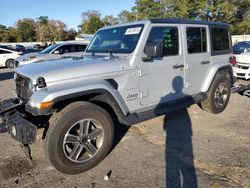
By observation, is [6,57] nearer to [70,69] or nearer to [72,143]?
[70,69]

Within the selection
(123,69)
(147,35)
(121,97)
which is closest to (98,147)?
(121,97)

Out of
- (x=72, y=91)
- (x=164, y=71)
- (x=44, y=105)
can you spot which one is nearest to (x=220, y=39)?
(x=164, y=71)

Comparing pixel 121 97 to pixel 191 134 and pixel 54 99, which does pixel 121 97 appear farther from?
pixel 191 134

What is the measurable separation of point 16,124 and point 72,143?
0.79 meters

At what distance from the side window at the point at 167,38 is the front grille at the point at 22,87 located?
206cm

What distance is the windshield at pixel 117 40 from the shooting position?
14.5ft

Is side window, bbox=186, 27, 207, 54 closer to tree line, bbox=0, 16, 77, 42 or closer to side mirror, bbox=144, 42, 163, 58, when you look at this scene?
side mirror, bbox=144, 42, 163, 58

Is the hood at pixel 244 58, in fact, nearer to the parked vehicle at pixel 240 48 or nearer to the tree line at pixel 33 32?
the parked vehicle at pixel 240 48

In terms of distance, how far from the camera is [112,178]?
3.60 metres

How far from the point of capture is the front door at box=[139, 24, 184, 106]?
4410mm

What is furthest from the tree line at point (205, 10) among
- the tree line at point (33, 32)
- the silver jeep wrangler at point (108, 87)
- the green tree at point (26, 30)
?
the green tree at point (26, 30)

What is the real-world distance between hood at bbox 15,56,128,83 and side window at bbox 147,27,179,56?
85 centimetres

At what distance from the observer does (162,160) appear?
4027mm

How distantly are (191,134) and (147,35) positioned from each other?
2.07 meters
